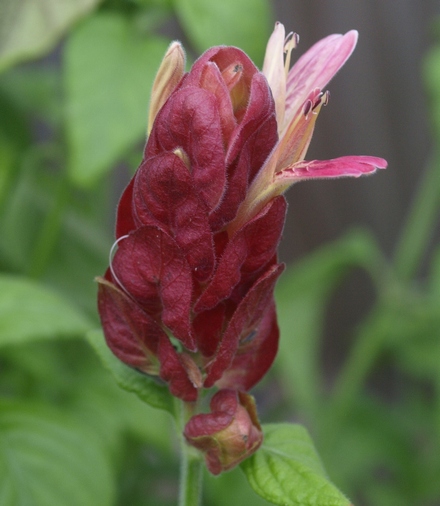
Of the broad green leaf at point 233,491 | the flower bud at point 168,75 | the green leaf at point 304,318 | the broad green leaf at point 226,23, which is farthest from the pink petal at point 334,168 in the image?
the green leaf at point 304,318

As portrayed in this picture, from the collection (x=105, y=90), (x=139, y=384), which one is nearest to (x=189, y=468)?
(x=139, y=384)

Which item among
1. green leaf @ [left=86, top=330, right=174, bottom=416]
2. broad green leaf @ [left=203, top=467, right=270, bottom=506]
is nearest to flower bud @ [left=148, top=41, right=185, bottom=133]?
green leaf @ [left=86, top=330, right=174, bottom=416]

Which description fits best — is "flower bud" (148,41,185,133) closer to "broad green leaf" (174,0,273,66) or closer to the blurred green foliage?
the blurred green foliage

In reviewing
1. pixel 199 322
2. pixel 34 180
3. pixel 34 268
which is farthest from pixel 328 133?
pixel 199 322

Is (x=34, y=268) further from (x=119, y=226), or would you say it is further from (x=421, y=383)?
(x=421, y=383)

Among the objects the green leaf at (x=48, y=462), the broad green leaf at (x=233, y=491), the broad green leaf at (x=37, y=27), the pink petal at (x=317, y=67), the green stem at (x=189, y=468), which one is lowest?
the broad green leaf at (x=233, y=491)

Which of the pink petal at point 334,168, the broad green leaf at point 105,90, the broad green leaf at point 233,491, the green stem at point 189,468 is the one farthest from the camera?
the broad green leaf at point 233,491

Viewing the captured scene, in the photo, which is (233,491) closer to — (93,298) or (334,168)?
(93,298)

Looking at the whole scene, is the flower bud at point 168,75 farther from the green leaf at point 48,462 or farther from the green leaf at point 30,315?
the green leaf at point 48,462
